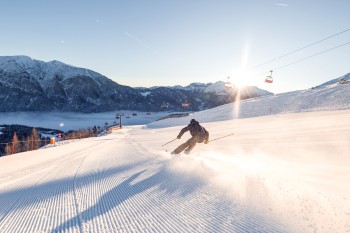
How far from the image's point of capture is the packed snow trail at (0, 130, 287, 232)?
4.50 metres

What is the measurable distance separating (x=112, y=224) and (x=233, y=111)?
192ft

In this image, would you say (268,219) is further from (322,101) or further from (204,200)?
(322,101)

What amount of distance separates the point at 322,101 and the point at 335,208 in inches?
1893

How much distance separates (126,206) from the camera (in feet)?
18.3

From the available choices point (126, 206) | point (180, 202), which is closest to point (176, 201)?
point (180, 202)

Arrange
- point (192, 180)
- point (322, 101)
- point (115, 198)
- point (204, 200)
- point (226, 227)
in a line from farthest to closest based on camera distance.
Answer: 1. point (322, 101)
2. point (192, 180)
3. point (115, 198)
4. point (204, 200)
5. point (226, 227)

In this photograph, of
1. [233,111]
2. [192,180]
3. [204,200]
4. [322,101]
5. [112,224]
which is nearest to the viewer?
[112,224]

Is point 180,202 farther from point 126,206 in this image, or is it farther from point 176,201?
point 126,206

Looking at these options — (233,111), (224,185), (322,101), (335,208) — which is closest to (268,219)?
(335,208)

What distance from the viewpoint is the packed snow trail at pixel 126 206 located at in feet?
14.8

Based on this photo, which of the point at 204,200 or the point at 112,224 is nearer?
the point at 112,224

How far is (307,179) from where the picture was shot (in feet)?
23.7

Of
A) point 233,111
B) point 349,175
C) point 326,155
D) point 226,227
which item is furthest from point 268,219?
point 233,111

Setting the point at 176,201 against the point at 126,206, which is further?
the point at 176,201
